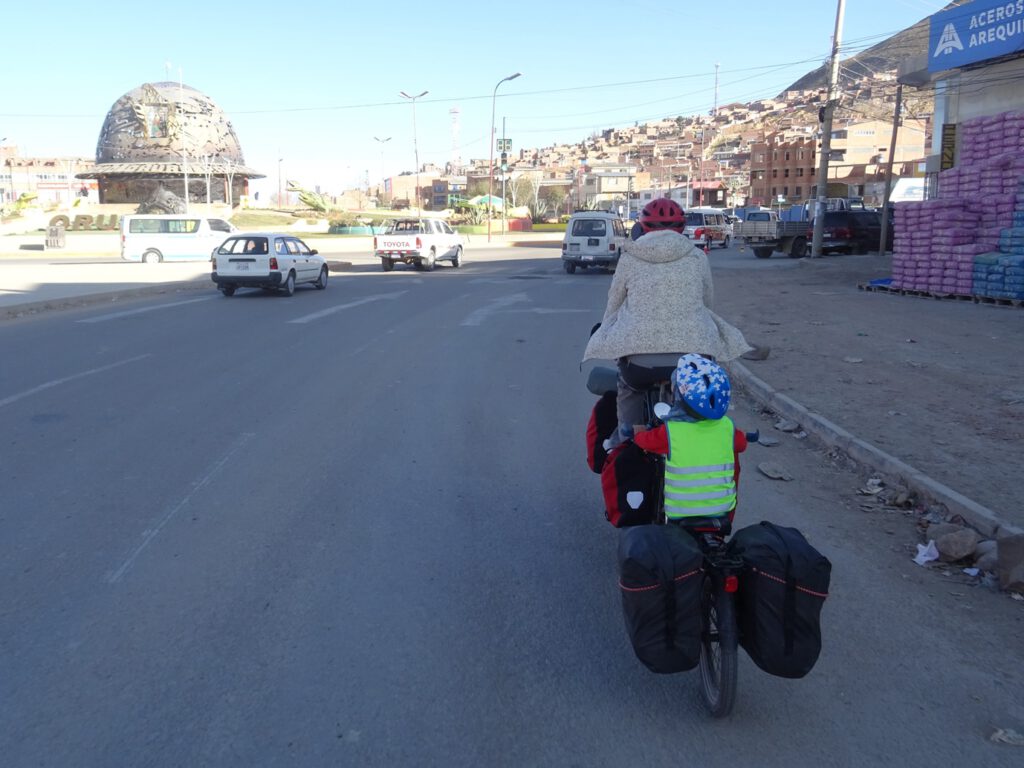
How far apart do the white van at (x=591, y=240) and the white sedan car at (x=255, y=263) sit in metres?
10.8

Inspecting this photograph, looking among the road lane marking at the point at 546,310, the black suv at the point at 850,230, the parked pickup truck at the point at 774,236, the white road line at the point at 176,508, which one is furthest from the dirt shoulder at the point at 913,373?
the parked pickup truck at the point at 774,236

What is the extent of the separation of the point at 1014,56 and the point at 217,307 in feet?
72.5

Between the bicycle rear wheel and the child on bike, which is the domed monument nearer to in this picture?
the child on bike

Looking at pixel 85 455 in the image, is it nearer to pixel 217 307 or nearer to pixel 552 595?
pixel 552 595

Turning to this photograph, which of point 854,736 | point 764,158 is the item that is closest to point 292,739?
point 854,736

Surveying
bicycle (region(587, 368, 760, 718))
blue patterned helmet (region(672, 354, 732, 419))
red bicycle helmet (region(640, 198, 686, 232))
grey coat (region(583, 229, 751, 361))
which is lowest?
A: bicycle (region(587, 368, 760, 718))

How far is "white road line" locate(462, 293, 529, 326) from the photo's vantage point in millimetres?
16406

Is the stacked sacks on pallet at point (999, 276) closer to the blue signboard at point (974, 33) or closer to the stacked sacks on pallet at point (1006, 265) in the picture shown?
the stacked sacks on pallet at point (1006, 265)

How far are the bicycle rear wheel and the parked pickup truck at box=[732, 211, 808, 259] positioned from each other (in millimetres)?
35413

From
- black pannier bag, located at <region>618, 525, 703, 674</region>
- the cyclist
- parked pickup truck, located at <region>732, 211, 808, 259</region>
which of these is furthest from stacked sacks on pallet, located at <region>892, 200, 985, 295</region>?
black pannier bag, located at <region>618, 525, 703, 674</region>

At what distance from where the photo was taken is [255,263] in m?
21.1

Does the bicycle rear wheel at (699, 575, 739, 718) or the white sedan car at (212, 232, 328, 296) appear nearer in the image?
the bicycle rear wheel at (699, 575, 739, 718)

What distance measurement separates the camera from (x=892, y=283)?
20.7 m

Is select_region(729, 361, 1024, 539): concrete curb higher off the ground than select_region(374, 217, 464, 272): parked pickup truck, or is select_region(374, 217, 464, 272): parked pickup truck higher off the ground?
select_region(374, 217, 464, 272): parked pickup truck
